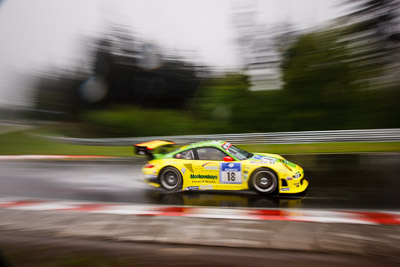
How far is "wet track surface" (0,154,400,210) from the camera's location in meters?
6.09

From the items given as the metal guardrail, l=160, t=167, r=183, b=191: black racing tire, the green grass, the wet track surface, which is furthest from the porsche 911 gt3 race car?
the metal guardrail

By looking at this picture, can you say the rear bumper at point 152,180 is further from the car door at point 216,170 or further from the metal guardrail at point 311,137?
the metal guardrail at point 311,137

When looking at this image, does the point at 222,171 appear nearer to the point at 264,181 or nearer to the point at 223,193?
the point at 223,193

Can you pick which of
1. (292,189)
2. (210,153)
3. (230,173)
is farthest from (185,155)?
(292,189)

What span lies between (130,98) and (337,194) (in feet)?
54.0

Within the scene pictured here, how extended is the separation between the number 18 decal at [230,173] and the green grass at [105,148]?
5.08 m

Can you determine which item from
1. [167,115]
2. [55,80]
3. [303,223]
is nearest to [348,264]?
[303,223]

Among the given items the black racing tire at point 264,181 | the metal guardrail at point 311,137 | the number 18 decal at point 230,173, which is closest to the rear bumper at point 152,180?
the number 18 decal at point 230,173

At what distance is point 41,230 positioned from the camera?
198 inches

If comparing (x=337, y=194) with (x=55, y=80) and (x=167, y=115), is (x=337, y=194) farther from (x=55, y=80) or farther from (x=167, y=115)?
(x=55, y=80)

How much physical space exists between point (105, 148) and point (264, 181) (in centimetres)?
970

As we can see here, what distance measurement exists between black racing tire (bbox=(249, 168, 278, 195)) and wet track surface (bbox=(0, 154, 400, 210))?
17 cm

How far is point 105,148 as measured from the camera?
46.4 feet

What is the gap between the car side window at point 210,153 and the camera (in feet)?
21.8
